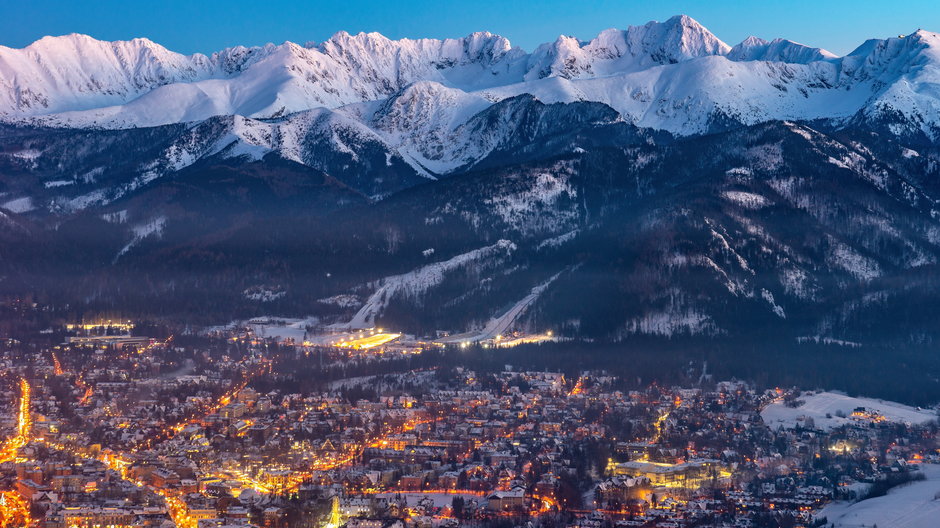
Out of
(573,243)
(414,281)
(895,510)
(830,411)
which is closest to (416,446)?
(895,510)

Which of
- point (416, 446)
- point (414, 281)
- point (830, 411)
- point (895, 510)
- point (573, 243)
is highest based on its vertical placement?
point (573, 243)

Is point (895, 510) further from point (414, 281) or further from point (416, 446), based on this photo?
point (414, 281)

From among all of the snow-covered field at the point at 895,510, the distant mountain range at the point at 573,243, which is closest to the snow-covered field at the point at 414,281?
the distant mountain range at the point at 573,243

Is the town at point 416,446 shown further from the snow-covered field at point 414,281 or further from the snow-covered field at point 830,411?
the snow-covered field at point 414,281

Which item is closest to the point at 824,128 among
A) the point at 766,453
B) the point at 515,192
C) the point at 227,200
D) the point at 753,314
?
the point at 515,192

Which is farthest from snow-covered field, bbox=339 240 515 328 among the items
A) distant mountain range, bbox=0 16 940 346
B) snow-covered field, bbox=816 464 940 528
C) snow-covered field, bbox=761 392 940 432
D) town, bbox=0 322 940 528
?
snow-covered field, bbox=816 464 940 528

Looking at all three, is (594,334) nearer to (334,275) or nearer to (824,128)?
(334,275)

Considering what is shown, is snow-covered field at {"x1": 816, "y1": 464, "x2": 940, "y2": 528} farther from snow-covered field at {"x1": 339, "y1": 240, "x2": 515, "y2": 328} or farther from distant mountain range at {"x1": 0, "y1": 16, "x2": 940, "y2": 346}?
snow-covered field at {"x1": 339, "y1": 240, "x2": 515, "y2": 328}
